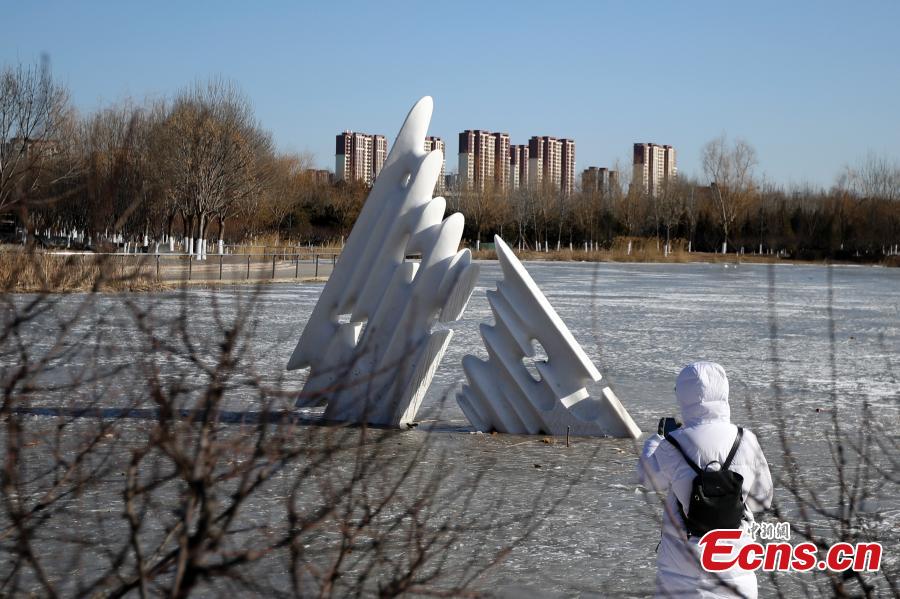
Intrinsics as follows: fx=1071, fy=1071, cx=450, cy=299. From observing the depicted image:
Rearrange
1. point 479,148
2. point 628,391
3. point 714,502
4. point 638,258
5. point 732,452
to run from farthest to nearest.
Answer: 1. point 479,148
2. point 638,258
3. point 628,391
4. point 732,452
5. point 714,502

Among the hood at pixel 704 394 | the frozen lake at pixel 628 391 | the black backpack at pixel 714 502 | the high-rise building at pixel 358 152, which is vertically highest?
the high-rise building at pixel 358 152

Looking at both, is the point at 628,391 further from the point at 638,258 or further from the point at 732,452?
the point at 638,258

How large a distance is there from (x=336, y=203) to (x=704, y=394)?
247ft

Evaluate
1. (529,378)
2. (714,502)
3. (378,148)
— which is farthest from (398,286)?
(378,148)

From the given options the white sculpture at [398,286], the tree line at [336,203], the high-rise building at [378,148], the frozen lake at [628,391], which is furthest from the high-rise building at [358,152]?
the white sculpture at [398,286]

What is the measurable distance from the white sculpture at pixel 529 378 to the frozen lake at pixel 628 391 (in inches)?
10.4

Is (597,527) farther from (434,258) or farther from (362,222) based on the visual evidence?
(362,222)

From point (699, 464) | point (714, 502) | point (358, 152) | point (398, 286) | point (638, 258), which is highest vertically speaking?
point (358, 152)

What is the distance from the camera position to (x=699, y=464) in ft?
13.5

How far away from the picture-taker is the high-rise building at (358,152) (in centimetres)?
14462

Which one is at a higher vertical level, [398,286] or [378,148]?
[378,148]

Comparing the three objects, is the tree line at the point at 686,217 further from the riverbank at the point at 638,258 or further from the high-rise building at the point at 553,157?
the high-rise building at the point at 553,157

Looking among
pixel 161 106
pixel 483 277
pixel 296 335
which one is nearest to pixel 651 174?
pixel 161 106

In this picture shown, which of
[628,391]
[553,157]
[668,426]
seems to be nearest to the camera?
[668,426]
